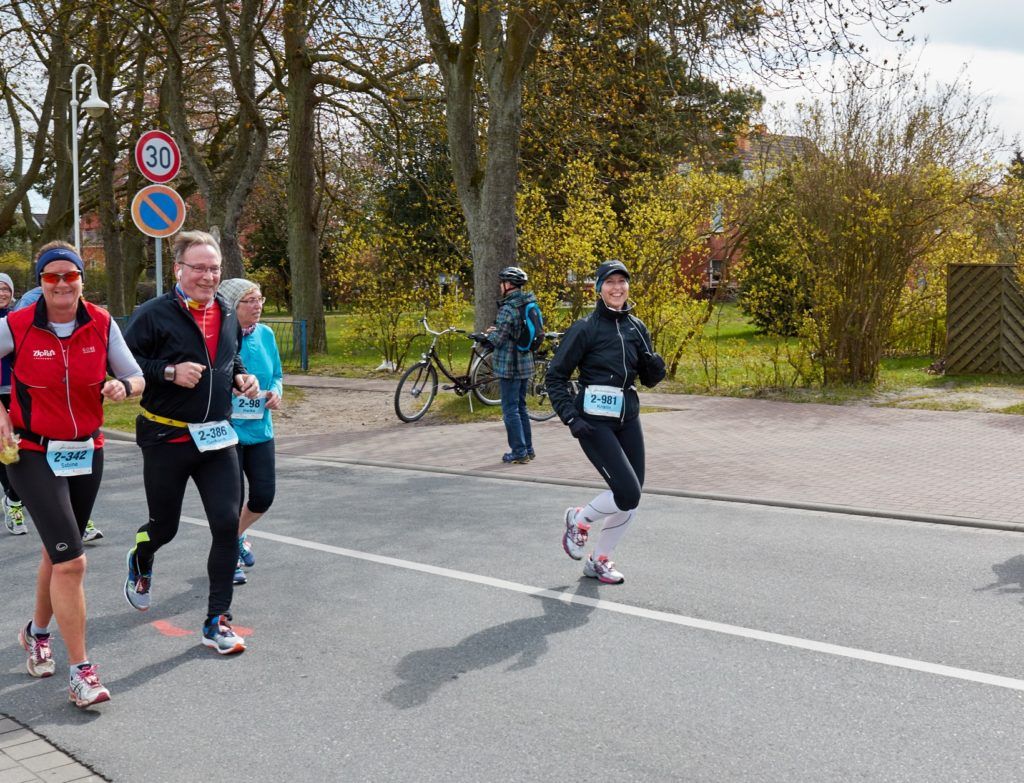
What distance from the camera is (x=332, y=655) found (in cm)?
500

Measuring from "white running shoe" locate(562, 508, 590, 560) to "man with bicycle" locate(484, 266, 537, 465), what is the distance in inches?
174

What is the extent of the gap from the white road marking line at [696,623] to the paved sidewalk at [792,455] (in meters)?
2.68

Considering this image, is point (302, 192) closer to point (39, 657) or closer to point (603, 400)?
point (603, 400)

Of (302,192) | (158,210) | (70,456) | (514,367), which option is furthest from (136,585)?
(302,192)

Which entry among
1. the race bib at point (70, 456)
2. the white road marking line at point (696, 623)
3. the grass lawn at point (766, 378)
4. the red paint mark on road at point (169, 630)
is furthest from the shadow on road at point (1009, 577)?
the grass lawn at point (766, 378)

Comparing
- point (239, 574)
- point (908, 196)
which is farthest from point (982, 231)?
point (239, 574)

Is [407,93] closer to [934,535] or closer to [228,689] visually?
[934,535]

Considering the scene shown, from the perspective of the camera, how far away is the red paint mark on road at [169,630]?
5.38 meters

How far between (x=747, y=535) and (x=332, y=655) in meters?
3.56

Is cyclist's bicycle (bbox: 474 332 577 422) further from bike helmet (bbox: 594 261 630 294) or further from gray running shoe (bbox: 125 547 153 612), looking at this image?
gray running shoe (bbox: 125 547 153 612)

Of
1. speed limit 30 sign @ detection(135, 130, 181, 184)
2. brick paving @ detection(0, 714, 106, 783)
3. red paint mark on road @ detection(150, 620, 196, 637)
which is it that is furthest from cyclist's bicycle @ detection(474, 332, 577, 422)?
brick paving @ detection(0, 714, 106, 783)

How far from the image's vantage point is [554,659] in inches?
194

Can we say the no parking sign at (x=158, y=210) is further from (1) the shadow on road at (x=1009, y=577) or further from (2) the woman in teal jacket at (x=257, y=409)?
(1) the shadow on road at (x=1009, y=577)

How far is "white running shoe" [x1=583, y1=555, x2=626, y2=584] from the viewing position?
6.27m
